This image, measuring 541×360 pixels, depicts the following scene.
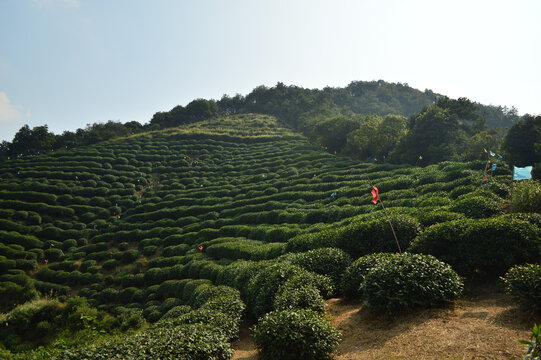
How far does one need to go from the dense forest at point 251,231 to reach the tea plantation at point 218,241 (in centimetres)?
9

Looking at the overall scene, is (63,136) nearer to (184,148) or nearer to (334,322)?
(184,148)

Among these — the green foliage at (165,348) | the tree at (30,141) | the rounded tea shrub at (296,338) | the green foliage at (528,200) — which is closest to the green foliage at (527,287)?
the rounded tea shrub at (296,338)

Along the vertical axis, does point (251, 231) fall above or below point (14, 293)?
above

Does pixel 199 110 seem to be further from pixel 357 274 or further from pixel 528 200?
pixel 357 274

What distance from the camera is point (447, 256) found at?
10.2 meters

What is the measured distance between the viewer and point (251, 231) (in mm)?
26266

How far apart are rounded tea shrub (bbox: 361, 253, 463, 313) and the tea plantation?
0.15ft

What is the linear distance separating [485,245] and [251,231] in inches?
742

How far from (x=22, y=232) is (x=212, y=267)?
25.4m

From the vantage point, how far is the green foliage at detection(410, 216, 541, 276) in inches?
356

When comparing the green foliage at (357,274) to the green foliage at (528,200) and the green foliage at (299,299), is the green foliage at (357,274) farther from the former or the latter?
the green foliage at (528,200)

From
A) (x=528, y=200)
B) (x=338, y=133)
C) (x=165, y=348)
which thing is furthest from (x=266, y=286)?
(x=338, y=133)

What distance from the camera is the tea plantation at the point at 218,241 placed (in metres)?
8.70

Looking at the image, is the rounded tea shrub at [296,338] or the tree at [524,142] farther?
the tree at [524,142]
